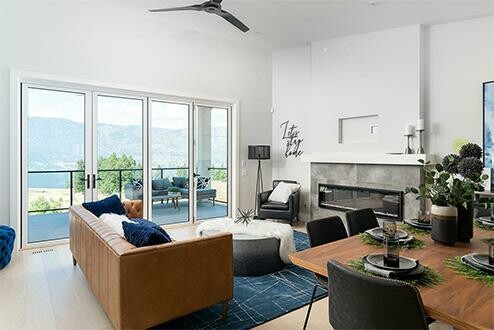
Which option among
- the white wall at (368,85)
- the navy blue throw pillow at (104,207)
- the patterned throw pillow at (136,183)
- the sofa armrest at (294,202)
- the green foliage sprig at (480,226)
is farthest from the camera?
the sofa armrest at (294,202)

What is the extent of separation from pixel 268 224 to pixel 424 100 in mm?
3227

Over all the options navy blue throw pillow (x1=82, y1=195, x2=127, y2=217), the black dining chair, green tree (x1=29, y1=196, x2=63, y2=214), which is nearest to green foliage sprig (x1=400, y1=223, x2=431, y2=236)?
the black dining chair

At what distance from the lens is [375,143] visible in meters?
5.46

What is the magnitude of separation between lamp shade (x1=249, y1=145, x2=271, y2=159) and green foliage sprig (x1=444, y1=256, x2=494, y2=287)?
4.82 metres

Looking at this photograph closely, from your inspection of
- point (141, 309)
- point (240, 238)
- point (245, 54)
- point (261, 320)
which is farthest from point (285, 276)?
point (245, 54)

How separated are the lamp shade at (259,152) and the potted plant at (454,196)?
4.45 m

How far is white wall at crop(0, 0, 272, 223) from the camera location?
14.0 feet

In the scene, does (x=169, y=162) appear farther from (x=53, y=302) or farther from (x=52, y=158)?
(x=53, y=302)

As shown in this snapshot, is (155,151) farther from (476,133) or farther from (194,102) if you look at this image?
(476,133)

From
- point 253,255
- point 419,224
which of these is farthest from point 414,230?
point 253,255

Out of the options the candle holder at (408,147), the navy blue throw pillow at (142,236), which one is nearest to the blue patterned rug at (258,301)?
the navy blue throw pillow at (142,236)

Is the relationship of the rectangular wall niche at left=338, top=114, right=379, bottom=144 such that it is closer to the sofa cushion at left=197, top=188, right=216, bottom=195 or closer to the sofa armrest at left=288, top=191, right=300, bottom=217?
the sofa armrest at left=288, top=191, right=300, bottom=217

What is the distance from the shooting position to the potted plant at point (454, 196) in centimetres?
191

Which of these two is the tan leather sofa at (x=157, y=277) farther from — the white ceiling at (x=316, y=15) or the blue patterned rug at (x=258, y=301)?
the white ceiling at (x=316, y=15)
